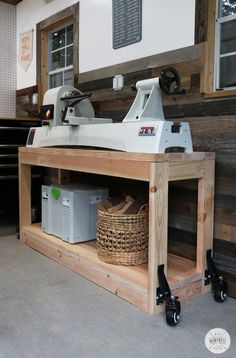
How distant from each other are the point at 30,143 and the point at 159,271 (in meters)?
1.78

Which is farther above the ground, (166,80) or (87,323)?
(166,80)

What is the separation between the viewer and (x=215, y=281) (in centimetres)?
202

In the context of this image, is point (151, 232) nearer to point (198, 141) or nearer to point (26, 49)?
point (198, 141)

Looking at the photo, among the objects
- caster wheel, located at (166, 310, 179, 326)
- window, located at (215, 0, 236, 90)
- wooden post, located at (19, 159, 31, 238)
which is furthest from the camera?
wooden post, located at (19, 159, 31, 238)

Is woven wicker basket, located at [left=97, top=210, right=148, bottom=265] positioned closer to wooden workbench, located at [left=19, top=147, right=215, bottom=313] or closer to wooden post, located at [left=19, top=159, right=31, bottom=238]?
wooden workbench, located at [left=19, top=147, right=215, bottom=313]

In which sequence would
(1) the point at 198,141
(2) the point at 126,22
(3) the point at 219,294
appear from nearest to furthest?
(3) the point at 219,294 → (1) the point at 198,141 → (2) the point at 126,22

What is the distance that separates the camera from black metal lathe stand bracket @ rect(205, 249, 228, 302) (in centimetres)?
198

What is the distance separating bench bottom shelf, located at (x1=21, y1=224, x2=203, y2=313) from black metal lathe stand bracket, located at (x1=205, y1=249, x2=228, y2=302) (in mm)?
57

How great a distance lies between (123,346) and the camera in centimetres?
152

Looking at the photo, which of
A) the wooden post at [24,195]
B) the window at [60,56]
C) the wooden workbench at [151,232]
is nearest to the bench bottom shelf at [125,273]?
the wooden workbench at [151,232]

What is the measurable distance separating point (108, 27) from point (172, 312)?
7.71 feet

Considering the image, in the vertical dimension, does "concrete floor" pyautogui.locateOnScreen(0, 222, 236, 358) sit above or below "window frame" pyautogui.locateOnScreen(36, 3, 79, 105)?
below

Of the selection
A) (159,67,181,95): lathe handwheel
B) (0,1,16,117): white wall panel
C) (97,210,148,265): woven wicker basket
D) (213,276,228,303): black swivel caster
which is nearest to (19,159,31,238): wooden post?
(97,210,148,265): woven wicker basket

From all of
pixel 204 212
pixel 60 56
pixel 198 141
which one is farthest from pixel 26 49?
pixel 204 212
